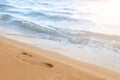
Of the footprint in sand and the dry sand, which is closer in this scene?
the dry sand

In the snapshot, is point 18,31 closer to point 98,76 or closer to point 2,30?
point 2,30

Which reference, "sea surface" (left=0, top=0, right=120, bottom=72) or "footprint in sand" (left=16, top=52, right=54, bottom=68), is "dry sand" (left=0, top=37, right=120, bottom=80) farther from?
"sea surface" (left=0, top=0, right=120, bottom=72)

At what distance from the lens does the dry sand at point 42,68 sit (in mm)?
2848

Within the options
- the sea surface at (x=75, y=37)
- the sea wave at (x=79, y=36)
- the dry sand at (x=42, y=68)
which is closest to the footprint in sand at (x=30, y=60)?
the dry sand at (x=42, y=68)

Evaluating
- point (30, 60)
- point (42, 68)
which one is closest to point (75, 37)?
point (30, 60)

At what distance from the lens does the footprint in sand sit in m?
3.29

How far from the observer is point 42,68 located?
310 centimetres

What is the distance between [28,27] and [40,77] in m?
3.63

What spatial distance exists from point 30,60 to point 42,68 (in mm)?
408

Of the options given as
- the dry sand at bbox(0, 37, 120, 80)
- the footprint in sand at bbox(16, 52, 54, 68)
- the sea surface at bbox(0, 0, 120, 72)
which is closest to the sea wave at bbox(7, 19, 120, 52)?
the sea surface at bbox(0, 0, 120, 72)

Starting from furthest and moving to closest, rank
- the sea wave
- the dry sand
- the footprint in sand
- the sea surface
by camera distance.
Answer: the sea wave, the sea surface, the footprint in sand, the dry sand

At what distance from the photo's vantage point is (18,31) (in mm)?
5848

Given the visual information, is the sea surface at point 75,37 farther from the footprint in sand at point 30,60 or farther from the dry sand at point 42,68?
the footprint in sand at point 30,60

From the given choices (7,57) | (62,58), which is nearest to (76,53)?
(62,58)
